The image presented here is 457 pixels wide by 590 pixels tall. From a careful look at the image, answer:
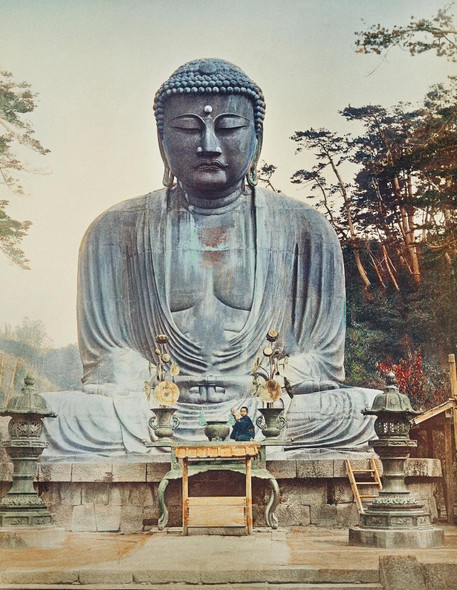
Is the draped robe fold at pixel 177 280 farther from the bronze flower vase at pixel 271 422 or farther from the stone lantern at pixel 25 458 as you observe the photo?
the stone lantern at pixel 25 458

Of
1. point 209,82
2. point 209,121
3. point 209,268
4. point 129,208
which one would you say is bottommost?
point 209,268

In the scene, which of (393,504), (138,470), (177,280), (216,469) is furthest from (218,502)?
(177,280)

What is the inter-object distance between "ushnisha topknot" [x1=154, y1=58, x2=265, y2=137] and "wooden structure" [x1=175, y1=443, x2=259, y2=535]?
4.29 metres

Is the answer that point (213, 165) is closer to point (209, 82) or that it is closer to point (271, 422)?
point (209, 82)

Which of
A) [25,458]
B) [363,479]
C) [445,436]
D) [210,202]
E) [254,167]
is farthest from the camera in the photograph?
[254,167]

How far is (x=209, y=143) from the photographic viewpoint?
35.7ft

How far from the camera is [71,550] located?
7086 millimetres

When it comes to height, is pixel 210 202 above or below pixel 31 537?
above

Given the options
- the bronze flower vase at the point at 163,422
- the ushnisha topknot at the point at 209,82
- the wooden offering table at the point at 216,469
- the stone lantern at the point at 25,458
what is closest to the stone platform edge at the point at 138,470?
the bronze flower vase at the point at 163,422

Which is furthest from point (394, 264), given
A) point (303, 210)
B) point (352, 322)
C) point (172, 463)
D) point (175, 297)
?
point (172, 463)

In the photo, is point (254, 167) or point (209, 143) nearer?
point (209, 143)

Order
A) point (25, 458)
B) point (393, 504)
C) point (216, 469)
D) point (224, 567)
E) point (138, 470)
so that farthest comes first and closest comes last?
point (138, 470) < point (216, 469) < point (25, 458) < point (393, 504) < point (224, 567)

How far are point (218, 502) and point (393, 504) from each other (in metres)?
1.31

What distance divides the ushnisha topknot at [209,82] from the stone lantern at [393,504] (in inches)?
167
